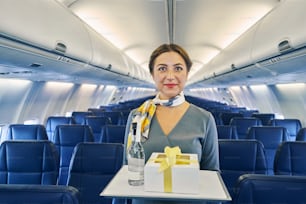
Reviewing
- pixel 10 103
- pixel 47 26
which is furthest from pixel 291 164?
pixel 10 103

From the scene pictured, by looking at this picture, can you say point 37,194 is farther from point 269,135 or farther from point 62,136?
point 269,135

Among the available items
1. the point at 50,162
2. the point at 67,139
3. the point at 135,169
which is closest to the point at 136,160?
the point at 135,169

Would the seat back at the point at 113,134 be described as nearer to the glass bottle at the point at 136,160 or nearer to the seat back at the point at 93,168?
the seat back at the point at 93,168

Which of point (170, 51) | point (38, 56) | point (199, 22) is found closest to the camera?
point (170, 51)

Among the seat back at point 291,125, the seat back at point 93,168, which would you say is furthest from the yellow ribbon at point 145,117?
the seat back at point 291,125

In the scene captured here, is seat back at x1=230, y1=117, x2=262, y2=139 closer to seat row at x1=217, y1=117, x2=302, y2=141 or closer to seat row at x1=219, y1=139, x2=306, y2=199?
seat row at x1=217, y1=117, x2=302, y2=141

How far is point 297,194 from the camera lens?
1744mm

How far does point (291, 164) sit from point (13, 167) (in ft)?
8.67

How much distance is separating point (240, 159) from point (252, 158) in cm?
12

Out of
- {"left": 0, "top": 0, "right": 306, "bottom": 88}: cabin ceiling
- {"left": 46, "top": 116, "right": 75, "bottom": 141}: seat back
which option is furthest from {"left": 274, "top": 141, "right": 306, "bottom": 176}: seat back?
{"left": 46, "top": 116, "right": 75, "bottom": 141}: seat back

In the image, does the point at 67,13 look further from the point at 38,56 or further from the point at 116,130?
the point at 116,130

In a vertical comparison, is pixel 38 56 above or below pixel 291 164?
above

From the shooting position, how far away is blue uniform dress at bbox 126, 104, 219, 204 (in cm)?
180

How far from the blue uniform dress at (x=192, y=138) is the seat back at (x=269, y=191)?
0.20 metres
